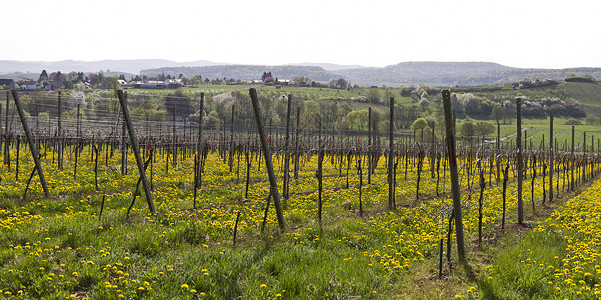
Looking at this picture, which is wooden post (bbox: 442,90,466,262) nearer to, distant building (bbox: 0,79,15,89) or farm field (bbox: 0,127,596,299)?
farm field (bbox: 0,127,596,299)

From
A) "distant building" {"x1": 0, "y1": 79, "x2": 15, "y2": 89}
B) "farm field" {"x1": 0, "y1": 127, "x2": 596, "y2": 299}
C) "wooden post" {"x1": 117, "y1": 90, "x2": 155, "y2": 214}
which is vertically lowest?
"farm field" {"x1": 0, "y1": 127, "x2": 596, "y2": 299}

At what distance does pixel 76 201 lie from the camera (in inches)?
472

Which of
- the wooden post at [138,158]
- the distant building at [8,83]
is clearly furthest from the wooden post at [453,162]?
the distant building at [8,83]

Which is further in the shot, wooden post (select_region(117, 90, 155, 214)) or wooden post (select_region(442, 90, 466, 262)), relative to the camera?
wooden post (select_region(117, 90, 155, 214))

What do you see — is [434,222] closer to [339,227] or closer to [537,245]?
[537,245]

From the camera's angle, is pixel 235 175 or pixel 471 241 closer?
pixel 471 241

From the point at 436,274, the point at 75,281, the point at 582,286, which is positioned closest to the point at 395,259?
the point at 436,274

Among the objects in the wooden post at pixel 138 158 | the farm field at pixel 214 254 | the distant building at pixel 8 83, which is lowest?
the farm field at pixel 214 254

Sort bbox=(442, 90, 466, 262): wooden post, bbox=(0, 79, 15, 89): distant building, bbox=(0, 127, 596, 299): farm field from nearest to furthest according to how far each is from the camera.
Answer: bbox=(0, 127, 596, 299): farm field, bbox=(442, 90, 466, 262): wooden post, bbox=(0, 79, 15, 89): distant building

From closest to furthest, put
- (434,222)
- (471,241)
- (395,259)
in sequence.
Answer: (395,259) < (471,241) < (434,222)

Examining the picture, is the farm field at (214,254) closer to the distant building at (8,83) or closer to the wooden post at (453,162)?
the wooden post at (453,162)

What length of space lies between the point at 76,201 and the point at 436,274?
10563 millimetres

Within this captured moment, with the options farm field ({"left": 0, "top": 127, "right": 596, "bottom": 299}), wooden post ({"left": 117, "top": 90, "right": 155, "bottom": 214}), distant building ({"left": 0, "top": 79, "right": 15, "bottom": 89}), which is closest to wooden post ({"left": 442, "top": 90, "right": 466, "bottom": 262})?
farm field ({"left": 0, "top": 127, "right": 596, "bottom": 299})

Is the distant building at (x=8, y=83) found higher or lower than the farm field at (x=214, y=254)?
higher
